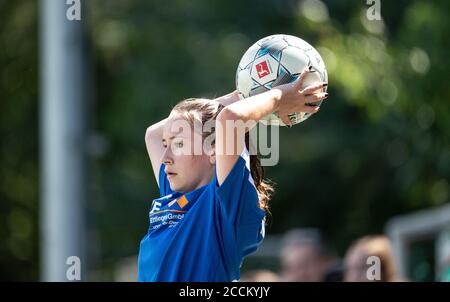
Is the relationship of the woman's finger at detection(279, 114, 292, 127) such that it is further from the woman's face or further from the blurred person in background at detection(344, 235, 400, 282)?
the blurred person in background at detection(344, 235, 400, 282)

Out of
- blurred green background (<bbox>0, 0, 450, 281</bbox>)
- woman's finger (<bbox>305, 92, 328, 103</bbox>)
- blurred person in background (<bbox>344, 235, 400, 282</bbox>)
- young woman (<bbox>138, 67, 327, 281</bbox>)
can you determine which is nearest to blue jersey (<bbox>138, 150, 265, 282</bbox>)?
young woman (<bbox>138, 67, 327, 281</bbox>)

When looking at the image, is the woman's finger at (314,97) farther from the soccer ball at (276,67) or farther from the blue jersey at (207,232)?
the blue jersey at (207,232)

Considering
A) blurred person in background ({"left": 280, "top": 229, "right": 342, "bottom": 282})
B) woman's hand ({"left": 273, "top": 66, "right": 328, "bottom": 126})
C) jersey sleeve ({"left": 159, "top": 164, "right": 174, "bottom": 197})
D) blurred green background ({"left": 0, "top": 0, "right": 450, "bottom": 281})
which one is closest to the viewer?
woman's hand ({"left": 273, "top": 66, "right": 328, "bottom": 126})

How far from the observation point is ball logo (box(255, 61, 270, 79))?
16.5 feet

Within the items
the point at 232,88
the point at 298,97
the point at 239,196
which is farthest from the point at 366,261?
the point at 232,88

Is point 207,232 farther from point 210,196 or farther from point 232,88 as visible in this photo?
point 232,88

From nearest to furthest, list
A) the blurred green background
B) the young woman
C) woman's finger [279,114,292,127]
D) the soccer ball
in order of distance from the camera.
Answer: the young woman
woman's finger [279,114,292,127]
the soccer ball
the blurred green background

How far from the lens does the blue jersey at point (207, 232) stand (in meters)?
4.64

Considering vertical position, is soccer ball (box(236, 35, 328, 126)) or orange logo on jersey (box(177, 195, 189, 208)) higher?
soccer ball (box(236, 35, 328, 126))

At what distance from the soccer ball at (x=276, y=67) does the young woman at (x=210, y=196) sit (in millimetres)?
65

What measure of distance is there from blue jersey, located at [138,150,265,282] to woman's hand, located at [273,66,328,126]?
274 millimetres

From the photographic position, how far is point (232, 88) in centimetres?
1495

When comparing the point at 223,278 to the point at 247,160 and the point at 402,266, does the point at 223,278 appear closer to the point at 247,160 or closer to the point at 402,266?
the point at 247,160

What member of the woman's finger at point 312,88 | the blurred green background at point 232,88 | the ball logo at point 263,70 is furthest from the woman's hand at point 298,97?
the blurred green background at point 232,88
